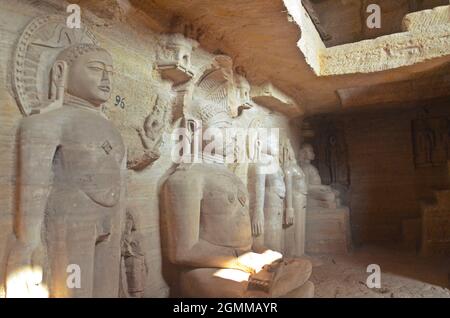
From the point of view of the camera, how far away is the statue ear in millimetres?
2100

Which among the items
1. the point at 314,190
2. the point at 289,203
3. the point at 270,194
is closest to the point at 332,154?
the point at 314,190

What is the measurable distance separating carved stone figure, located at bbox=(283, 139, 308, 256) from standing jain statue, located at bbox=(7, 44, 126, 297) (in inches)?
135

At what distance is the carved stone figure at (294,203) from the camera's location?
17.3 feet

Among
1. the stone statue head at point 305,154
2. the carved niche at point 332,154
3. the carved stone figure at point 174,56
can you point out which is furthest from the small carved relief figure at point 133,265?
the carved niche at point 332,154

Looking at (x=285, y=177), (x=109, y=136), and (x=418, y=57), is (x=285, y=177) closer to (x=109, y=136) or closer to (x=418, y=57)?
(x=418, y=57)

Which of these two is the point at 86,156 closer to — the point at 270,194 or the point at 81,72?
the point at 81,72

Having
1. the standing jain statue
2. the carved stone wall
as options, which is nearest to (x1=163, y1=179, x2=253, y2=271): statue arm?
the carved stone wall

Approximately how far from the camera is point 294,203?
550 centimetres

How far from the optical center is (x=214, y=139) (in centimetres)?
335

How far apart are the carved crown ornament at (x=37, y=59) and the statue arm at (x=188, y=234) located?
126 cm

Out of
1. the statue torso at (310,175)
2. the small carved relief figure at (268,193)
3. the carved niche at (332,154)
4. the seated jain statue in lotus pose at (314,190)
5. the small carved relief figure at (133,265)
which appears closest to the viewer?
the small carved relief figure at (133,265)

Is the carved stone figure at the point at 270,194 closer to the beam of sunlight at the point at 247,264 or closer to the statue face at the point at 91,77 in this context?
the beam of sunlight at the point at 247,264

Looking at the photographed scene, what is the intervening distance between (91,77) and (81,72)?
0.06 metres

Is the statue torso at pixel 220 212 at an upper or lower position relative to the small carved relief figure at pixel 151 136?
lower
